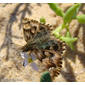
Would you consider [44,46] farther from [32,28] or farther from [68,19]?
[68,19]

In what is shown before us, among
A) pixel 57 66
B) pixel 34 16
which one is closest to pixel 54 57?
pixel 57 66

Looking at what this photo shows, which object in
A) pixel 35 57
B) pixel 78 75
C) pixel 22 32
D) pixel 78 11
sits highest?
pixel 78 11

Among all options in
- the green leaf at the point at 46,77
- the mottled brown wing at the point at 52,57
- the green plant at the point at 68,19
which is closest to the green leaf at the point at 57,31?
the green plant at the point at 68,19

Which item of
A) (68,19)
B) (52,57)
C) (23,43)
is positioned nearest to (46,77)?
(52,57)

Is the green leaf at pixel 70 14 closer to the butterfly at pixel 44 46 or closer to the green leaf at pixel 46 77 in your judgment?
the butterfly at pixel 44 46

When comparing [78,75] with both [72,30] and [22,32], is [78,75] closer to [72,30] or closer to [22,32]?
[72,30]

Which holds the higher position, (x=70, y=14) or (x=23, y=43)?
(x=70, y=14)

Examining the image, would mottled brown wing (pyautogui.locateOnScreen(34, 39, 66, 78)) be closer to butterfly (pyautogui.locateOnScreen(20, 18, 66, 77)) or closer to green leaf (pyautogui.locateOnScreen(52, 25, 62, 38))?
butterfly (pyautogui.locateOnScreen(20, 18, 66, 77))
